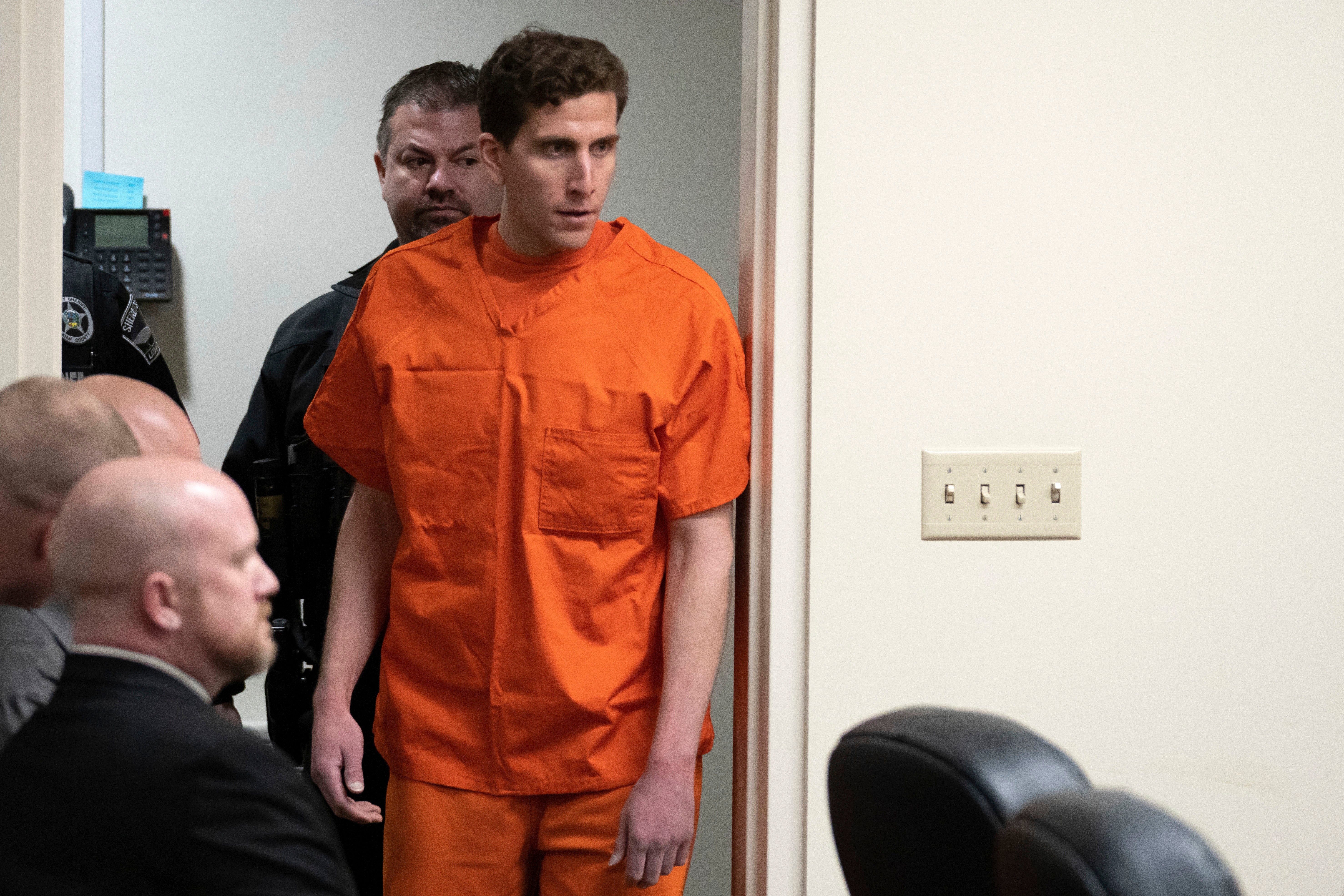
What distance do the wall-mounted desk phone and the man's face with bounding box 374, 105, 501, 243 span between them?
1047 millimetres

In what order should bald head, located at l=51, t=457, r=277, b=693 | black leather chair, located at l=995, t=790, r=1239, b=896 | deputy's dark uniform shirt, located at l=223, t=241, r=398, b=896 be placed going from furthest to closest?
deputy's dark uniform shirt, located at l=223, t=241, r=398, b=896 → bald head, located at l=51, t=457, r=277, b=693 → black leather chair, located at l=995, t=790, r=1239, b=896

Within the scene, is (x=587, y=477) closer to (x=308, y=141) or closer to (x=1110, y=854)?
(x=1110, y=854)

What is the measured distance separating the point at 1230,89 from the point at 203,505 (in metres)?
1.31

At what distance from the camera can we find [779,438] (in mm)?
1425

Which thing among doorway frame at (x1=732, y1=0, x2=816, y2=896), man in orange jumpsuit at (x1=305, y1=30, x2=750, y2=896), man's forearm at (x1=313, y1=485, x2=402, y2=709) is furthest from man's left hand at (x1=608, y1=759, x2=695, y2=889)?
man's forearm at (x1=313, y1=485, x2=402, y2=709)

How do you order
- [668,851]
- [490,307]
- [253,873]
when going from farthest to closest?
[490,307]
[668,851]
[253,873]

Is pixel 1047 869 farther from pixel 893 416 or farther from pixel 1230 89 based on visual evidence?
pixel 1230 89

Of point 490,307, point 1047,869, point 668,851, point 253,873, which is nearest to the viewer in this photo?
point 1047,869

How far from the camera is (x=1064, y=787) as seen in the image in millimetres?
578

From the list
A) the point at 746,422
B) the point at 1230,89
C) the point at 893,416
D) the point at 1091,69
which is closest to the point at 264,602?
the point at 746,422

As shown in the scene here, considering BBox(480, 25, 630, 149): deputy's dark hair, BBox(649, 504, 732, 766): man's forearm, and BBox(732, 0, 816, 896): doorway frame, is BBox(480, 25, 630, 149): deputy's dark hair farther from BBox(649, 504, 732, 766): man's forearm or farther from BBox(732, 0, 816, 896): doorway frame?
BBox(649, 504, 732, 766): man's forearm

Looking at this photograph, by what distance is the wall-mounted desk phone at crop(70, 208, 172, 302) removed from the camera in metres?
2.64

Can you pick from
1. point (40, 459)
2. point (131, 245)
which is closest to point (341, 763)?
point (40, 459)

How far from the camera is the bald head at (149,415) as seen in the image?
1055 millimetres
